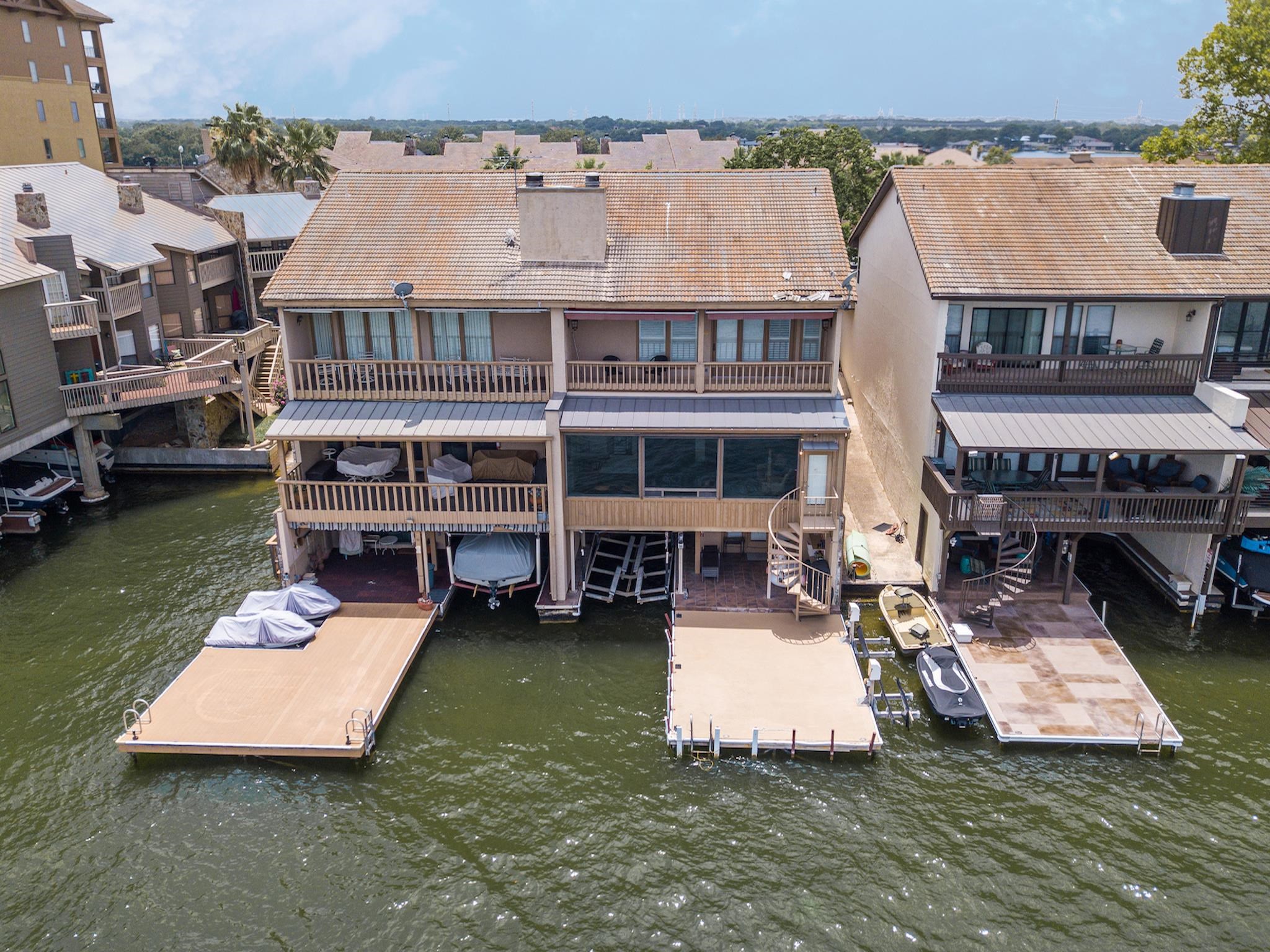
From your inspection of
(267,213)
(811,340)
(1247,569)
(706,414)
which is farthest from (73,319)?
(1247,569)

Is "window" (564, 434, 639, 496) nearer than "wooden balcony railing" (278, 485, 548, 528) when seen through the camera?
No

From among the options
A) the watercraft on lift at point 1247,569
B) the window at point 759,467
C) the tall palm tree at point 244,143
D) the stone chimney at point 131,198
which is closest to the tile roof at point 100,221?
the stone chimney at point 131,198

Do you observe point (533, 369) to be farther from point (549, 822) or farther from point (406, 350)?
point (549, 822)

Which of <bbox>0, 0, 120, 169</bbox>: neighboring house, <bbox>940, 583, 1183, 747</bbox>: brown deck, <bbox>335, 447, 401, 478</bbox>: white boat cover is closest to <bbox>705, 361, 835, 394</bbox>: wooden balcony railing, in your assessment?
<bbox>940, 583, 1183, 747</bbox>: brown deck

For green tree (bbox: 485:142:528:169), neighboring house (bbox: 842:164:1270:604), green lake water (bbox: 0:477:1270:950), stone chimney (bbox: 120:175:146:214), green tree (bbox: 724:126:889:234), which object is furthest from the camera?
green tree (bbox: 485:142:528:169)

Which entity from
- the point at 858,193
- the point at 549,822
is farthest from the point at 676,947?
the point at 858,193

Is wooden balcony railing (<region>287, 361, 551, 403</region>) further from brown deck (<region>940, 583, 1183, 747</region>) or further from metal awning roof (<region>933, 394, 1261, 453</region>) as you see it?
brown deck (<region>940, 583, 1183, 747</region>)

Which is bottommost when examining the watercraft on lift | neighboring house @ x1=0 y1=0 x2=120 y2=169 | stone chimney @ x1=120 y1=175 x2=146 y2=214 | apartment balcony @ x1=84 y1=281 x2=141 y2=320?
the watercraft on lift
